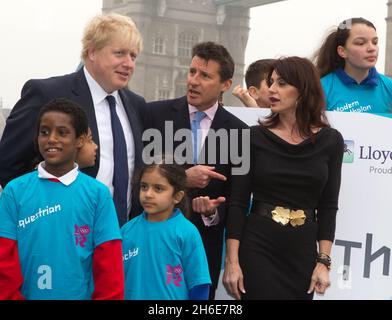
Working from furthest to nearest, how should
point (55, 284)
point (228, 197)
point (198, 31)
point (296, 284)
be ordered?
point (198, 31) → point (228, 197) → point (296, 284) → point (55, 284)

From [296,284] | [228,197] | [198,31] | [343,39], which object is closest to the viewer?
[296,284]

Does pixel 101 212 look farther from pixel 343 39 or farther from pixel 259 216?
pixel 343 39

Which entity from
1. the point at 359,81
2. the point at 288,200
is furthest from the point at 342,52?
the point at 288,200

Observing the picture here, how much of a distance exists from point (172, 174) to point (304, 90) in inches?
24.3

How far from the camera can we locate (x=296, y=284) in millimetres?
3076

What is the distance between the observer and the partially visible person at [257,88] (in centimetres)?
417

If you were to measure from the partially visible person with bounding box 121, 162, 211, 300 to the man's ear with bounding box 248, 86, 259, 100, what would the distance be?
51.8 inches

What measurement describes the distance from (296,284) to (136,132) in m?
0.88

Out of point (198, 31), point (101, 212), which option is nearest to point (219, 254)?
point (101, 212)

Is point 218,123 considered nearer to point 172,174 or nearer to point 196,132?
point 196,132

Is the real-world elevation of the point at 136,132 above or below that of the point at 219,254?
above

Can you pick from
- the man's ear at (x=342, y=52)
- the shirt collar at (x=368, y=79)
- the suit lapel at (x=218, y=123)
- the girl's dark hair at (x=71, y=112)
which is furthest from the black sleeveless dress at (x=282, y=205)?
the man's ear at (x=342, y=52)

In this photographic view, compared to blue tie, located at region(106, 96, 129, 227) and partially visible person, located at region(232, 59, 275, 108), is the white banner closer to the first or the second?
partially visible person, located at region(232, 59, 275, 108)

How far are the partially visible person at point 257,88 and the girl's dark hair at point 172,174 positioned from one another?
3.60ft
